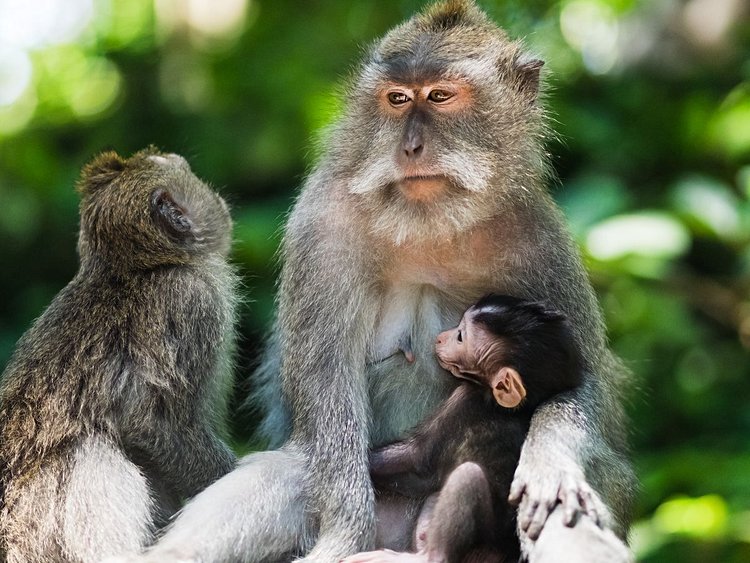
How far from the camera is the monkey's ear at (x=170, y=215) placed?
5262 mm

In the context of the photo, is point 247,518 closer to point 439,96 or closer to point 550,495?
point 550,495

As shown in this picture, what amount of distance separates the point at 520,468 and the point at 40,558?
204 centimetres

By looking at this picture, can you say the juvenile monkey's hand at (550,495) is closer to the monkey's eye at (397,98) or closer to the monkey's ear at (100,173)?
the monkey's eye at (397,98)

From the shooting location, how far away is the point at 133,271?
515 centimetres

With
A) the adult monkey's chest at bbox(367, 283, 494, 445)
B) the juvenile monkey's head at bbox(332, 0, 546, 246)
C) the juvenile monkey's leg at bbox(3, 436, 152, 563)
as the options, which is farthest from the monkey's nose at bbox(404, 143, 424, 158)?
the juvenile monkey's leg at bbox(3, 436, 152, 563)

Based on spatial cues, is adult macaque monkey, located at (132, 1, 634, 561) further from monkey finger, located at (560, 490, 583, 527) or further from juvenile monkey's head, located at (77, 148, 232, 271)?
juvenile monkey's head, located at (77, 148, 232, 271)

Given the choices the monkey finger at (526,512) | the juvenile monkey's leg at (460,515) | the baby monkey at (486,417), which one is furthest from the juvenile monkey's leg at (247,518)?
the monkey finger at (526,512)

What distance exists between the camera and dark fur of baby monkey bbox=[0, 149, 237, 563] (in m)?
4.56

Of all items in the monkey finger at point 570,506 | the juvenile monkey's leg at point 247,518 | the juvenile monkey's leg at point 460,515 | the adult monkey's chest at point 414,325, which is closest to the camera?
the monkey finger at point 570,506

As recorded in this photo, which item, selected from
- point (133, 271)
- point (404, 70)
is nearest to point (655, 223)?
point (404, 70)

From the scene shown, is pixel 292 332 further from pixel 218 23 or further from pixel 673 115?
pixel 218 23

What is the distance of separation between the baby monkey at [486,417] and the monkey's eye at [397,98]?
3.13ft

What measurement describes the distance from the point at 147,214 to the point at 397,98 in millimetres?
1369

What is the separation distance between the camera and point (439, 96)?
472cm
